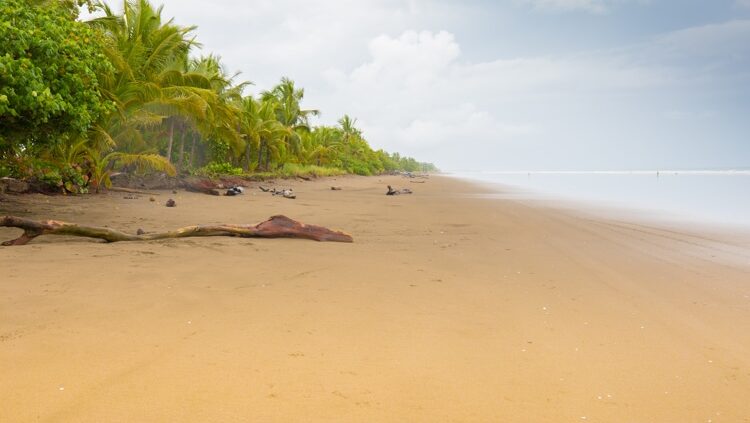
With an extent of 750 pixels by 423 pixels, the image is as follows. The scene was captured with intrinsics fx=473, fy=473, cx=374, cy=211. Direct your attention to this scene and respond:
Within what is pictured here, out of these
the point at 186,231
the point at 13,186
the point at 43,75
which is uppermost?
the point at 43,75

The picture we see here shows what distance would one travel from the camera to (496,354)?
261 cm

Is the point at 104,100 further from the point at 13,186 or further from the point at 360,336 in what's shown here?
the point at 360,336

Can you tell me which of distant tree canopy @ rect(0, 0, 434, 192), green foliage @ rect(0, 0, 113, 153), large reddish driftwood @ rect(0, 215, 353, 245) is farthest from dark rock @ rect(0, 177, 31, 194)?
large reddish driftwood @ rect(0, 215, 353, 245)

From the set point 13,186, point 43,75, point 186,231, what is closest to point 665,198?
point 186,231

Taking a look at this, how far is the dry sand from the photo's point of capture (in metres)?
2.02

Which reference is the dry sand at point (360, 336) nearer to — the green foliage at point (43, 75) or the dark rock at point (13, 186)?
the green foliage at point (43, 75)

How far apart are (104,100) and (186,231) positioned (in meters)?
8.97

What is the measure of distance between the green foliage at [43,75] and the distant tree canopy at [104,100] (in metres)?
0.01

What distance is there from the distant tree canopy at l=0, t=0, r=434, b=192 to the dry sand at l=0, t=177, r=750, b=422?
7.67 feet

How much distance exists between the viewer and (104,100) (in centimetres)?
1270

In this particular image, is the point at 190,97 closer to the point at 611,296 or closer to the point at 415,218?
the point at 415,218

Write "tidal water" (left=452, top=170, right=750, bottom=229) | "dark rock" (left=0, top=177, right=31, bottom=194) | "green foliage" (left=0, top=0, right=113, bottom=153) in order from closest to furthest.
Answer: "green foliage" (left=0, top=0, right=113, bottom=153) < "dark rock" (left=0, top=177, right=31, bottom=194) < "tidal water" (left=452, top=170, right=750, bottom=229)

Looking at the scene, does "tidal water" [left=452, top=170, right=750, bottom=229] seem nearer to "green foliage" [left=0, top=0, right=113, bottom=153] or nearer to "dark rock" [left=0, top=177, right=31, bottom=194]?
"green foliage" [left=0, top=0, right=113, bottom=153]

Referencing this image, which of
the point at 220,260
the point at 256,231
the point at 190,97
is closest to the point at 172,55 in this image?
the point at 190,97
